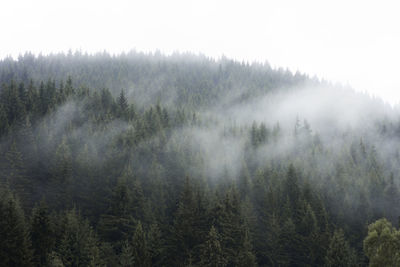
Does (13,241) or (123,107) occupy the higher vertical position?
(123,107)

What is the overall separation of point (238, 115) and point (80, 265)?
118 metres

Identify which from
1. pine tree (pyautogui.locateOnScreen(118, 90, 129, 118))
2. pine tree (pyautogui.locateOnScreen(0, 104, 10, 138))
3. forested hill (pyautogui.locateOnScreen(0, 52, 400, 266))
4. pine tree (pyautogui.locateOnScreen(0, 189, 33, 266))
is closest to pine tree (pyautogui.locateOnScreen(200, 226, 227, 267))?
forested hill (pyautogui.locateOnScreen(0, 52, 400, 266))

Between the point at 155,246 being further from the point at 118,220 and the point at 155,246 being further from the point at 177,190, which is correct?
the point at 177,190

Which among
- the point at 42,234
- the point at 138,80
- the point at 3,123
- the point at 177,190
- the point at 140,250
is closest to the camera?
the point at 42,234

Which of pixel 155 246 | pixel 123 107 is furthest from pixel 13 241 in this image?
pixel 123 107

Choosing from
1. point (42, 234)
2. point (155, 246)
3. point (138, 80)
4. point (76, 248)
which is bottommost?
point (155, 246)

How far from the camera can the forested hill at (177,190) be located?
45.0m

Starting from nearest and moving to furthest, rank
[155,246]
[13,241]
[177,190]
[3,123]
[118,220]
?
[13,241] < [155,246] < [118,220] < [177,190] < [3,123]

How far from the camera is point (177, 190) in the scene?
6731 centimetres

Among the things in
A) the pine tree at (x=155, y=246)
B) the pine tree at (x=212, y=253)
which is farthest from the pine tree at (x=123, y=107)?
the pine tree at (x=212, y=253)

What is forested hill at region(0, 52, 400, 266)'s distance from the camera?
45.0m

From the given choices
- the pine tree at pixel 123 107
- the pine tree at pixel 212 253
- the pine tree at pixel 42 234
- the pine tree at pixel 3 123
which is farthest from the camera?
the pine tree at pixel 123 107

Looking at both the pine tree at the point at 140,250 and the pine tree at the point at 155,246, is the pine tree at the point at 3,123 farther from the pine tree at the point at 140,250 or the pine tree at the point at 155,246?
the pine tree at the point at 140,250

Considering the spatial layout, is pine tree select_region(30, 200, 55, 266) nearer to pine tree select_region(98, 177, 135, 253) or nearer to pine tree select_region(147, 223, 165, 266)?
pine tree select_region(98, 177, 135, 253)
